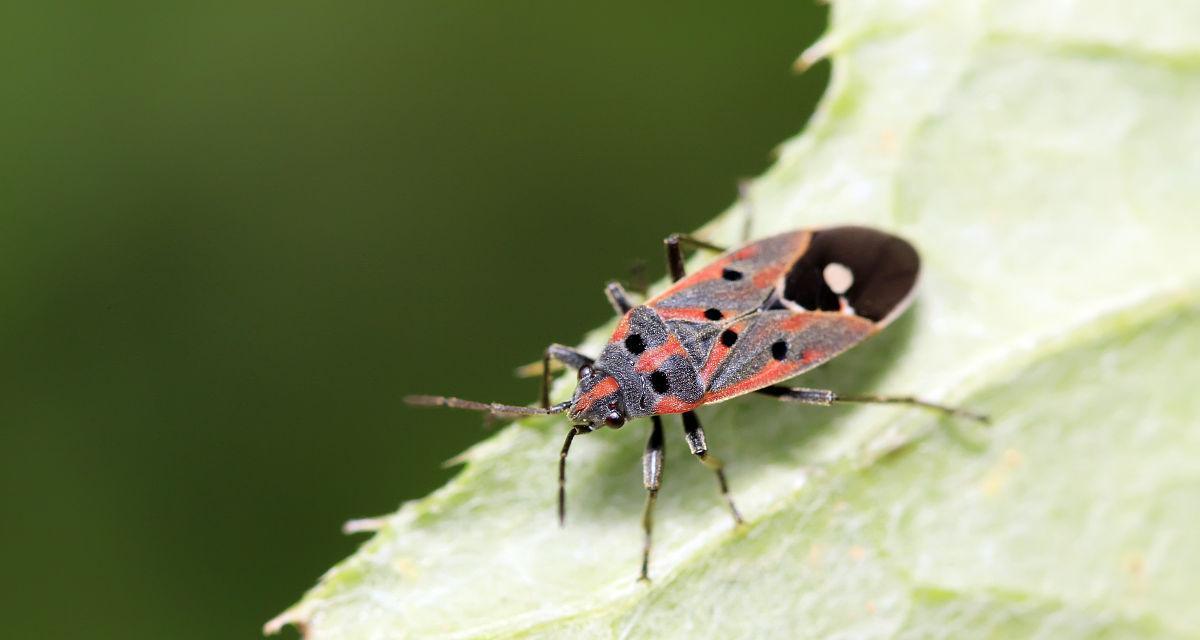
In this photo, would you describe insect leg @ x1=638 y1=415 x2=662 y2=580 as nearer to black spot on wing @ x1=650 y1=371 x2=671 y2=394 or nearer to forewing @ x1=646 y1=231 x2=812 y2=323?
black spot on wing @ x1=650 y1=371 x2=671 y2=394

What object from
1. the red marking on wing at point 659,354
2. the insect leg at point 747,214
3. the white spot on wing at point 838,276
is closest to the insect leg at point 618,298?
the red marking on wing at point 659,354

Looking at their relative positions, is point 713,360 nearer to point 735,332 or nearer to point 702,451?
point 735,332

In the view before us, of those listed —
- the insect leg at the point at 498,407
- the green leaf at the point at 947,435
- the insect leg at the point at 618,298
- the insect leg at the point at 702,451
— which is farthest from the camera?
the insect leg at the point at 618,298

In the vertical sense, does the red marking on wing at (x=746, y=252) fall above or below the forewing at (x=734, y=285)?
above

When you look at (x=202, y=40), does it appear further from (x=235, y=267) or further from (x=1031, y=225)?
(x=1031, y=225)

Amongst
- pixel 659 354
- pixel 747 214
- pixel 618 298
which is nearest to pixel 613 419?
pixel 659 354

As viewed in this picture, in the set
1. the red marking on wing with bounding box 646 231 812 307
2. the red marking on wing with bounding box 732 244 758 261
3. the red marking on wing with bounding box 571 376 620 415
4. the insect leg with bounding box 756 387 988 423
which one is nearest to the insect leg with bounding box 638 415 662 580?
the red marking on wing with bounding box 571 376 620 415

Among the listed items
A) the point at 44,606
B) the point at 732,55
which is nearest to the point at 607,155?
the point at 732,55

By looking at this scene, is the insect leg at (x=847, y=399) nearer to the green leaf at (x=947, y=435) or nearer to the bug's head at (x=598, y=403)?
the green leaf at (x=947, y=435)
